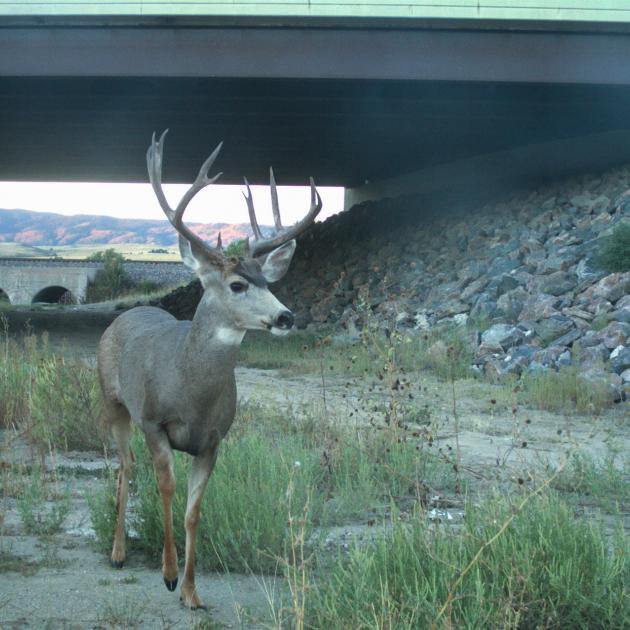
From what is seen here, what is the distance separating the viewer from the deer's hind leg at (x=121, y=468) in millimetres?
5852

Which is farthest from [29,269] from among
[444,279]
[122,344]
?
[122,344]

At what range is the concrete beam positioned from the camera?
68.8 ft

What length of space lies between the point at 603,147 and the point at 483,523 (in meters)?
17.9

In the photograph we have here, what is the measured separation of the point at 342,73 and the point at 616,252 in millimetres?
5516

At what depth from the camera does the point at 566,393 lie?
11594 mm

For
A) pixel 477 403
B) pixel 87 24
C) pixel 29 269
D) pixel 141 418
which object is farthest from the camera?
pixel 29 269

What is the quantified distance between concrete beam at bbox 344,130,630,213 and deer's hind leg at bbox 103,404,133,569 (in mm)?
16394

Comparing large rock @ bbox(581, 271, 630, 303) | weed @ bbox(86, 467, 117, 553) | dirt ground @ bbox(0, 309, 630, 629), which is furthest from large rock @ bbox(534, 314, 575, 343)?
weed @ bbox(86, 467, 117, 553)

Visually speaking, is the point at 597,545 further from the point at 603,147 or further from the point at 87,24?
the point at 603,147

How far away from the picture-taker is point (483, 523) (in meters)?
4.74

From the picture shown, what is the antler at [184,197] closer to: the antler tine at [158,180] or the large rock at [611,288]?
the antler tine at [158,180]

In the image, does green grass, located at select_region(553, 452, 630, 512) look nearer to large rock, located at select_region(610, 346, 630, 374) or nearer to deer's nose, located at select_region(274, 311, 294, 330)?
deer's nose, located at select_region(274, 311, 294, 330)

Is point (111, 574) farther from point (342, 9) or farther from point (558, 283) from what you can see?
point (342, 9)

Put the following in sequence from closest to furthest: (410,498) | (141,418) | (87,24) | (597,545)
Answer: (597,545) < (141,418) < (410,498) < (87,24)
